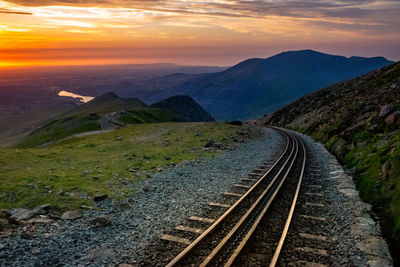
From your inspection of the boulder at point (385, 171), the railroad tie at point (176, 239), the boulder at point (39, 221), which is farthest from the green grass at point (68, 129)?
the boulder at point (385, 171)

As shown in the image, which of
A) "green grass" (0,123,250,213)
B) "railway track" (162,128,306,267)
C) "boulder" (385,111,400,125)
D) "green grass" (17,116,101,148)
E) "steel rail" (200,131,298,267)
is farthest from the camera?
"green grass" (17,116,101,148)

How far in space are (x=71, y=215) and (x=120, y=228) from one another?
2425 mm

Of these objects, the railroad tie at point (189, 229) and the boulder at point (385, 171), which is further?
the boulder at point (385, 171)

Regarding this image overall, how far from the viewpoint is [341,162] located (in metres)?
23.0

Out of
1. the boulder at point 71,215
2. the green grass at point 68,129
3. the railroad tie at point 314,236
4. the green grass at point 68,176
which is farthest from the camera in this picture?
the green grass at point 68,129

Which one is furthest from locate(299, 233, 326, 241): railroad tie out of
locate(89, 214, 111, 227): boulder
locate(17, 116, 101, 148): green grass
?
locate(17, 116, 101, 148): green grass

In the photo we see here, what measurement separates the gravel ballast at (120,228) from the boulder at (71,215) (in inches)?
8.9

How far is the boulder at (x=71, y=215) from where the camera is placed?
36.8 ft

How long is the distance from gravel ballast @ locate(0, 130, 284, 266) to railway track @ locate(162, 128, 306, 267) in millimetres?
1084

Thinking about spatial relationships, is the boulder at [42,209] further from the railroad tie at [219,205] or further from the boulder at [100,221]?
the railroad tie at [219,205]

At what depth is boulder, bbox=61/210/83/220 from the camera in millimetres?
11203

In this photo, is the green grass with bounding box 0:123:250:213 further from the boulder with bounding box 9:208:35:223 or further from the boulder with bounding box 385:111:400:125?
the boulder with bounding box 385:111:400:125

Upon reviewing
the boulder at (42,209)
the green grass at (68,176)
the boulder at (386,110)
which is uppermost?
the boulder at (386,110)

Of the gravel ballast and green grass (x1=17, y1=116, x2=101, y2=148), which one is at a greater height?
the gravel ballast
